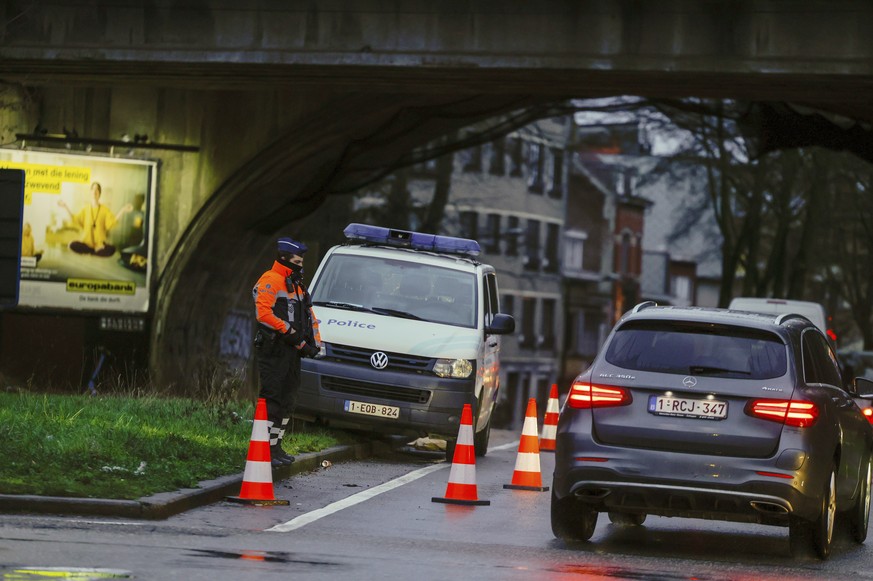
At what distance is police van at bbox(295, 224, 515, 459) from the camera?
17547mm

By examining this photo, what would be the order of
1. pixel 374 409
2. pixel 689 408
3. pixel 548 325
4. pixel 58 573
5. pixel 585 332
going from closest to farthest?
pixel 58 573 → pixel 689 408 → pixel 374 409 → pixel 548 325 → pixel 585 332

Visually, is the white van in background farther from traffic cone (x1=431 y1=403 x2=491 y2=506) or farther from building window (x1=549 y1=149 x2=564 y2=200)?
building window (x1=549 y1=149 x2=564 y2=200)

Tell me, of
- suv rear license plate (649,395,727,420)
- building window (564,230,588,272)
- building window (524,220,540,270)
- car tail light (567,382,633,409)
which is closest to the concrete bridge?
car tail light (567,382,633,409)

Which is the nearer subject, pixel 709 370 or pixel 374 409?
pixel 709 370

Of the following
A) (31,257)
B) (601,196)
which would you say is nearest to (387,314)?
(31,257)

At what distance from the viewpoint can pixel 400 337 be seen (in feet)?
58.4

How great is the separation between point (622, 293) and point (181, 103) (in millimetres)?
69402

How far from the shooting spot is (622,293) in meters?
96.4

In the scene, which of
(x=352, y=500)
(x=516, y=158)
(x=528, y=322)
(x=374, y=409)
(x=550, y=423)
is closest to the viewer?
Answer: (x=352, y=500)

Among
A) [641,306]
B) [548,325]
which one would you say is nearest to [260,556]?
[641,306]

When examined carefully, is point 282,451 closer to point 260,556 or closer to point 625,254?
point 260,556

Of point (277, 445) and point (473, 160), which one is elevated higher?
point (473, 160)

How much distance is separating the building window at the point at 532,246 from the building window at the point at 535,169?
5.17 feet

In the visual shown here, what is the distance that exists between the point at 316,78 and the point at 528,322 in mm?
61435
